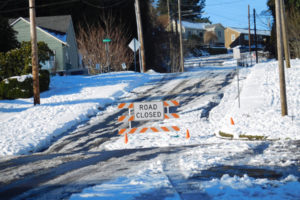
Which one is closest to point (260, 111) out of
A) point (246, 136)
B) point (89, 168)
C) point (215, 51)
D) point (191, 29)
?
point (246, 136)

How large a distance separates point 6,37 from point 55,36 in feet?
62.4

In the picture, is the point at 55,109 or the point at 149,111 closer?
the point at 149,111

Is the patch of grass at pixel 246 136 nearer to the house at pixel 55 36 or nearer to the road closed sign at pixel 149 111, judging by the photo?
the road closed sign at pixel 149 111

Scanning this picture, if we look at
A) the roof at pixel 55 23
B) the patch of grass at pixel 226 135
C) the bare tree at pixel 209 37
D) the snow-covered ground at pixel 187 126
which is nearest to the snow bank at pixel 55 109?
the snow-covered ground at pixel 187 126

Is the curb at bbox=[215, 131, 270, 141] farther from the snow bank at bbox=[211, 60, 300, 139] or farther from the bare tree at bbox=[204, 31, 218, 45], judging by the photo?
the bare tree at bbox=[204, 31, 218, 45]

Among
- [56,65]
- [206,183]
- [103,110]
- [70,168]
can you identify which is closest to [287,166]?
[206,183]

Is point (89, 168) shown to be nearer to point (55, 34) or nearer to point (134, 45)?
point (134, 45)

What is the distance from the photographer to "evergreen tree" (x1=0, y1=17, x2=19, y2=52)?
24922 millimetres

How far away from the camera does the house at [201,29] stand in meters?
90.3

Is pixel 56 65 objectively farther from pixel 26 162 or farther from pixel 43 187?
pixel 43 187

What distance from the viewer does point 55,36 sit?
4453 cm

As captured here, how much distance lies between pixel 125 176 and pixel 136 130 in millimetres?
5365

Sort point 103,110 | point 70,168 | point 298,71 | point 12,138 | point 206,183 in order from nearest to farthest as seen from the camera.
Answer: point 206,183, point 70,168, point 12,138, point 103,110, point 298,71

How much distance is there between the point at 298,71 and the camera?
25250mm
